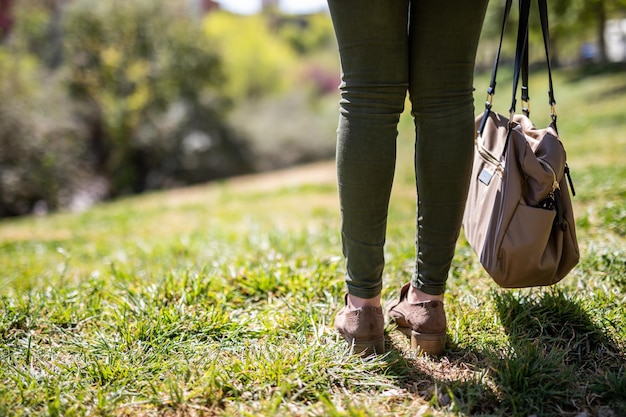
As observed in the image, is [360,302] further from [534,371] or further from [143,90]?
[143,90]

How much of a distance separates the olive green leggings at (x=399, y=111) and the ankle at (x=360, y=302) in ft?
0.08

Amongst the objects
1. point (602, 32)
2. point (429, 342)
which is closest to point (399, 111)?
point (429, 342)

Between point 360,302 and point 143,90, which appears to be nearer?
point 360,302

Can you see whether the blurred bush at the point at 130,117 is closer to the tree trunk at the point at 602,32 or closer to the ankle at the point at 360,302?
the ankle at the point at 360,302

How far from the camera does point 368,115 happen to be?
4.53 feet

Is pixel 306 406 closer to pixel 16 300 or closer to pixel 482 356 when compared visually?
pixel 482 356

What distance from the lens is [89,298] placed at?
204 cm

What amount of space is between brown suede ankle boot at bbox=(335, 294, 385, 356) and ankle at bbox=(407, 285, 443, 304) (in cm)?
13

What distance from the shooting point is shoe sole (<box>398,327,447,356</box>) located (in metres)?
1.53

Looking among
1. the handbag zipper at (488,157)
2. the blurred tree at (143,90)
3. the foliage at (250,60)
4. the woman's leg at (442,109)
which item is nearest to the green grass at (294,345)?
the woman's leg at (442,109)

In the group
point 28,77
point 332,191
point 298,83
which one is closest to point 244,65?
point 298,83

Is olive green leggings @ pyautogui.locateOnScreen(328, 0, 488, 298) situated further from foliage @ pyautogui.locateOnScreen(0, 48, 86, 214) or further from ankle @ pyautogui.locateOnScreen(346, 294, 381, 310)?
foliage @ pyautogui.locateOnScreen(0, 48, 86, 214)

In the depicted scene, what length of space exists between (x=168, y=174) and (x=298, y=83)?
7.65m

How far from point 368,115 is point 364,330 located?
63 centimetres
